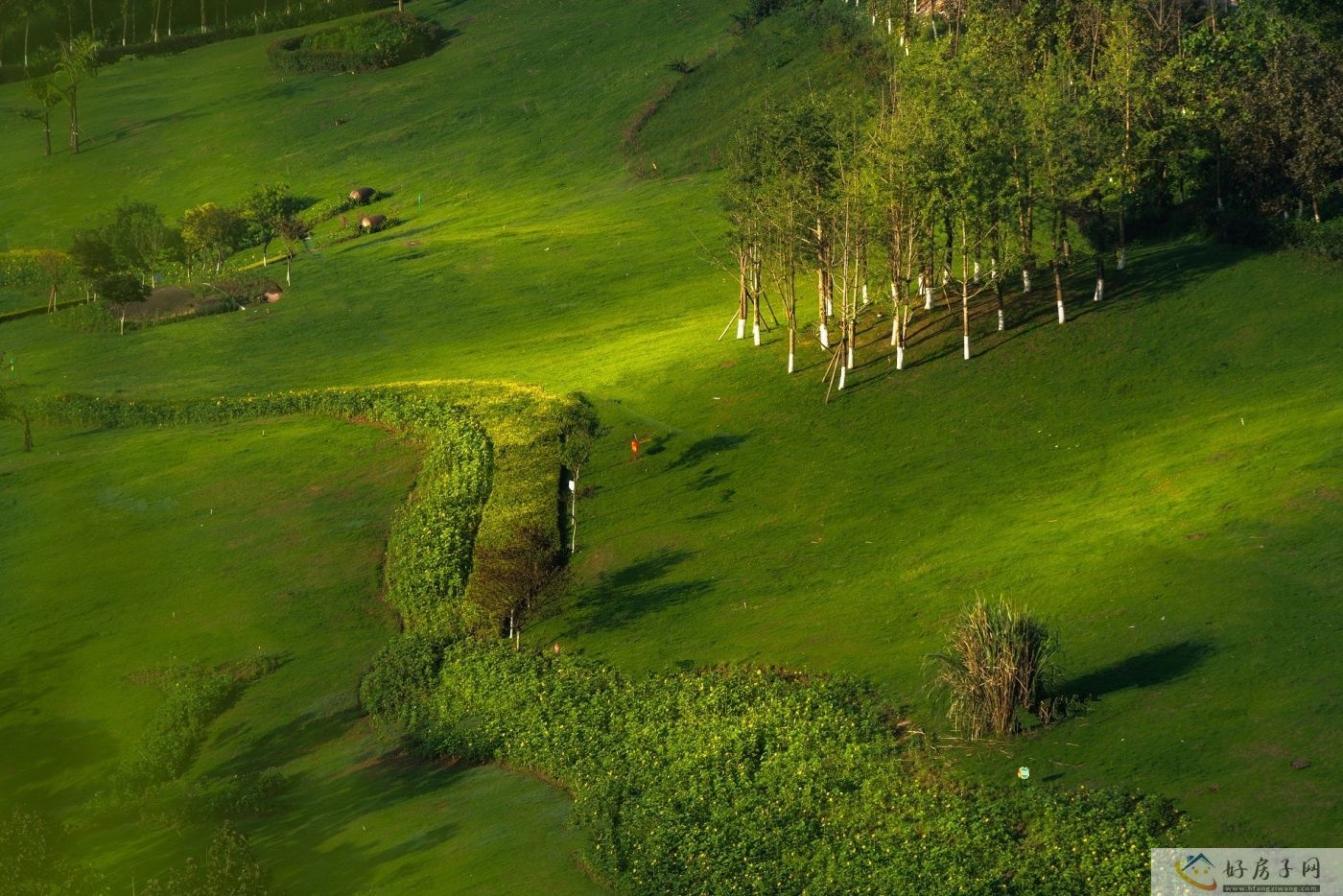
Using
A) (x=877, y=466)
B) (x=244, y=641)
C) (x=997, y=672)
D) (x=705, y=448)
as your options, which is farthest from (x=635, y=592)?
(x=997, y=672)

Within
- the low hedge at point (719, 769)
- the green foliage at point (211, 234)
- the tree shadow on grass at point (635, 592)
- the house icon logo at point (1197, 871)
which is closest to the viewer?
the house icon logo at point (1197, 871)

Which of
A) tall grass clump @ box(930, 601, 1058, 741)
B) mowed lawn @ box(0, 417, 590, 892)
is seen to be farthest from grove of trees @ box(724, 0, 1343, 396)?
tall grass clump @ box(930, 601, 1058, 741)

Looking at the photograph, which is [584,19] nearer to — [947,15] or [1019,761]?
[947,15]

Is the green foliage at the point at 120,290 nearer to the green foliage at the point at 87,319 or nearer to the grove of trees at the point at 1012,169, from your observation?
the green foliage at the point at 87,319

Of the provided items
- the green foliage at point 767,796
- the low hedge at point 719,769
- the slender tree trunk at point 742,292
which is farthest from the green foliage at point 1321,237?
the green foliage at point 767,796

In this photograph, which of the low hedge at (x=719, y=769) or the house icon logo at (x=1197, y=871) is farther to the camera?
the low hedge at (x=719, y=769)

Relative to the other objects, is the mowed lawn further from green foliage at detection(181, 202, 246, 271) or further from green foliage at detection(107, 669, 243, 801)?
green foliage at detection(181, 202, 246, 271)

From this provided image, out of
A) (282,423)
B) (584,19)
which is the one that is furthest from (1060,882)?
(584,19)
